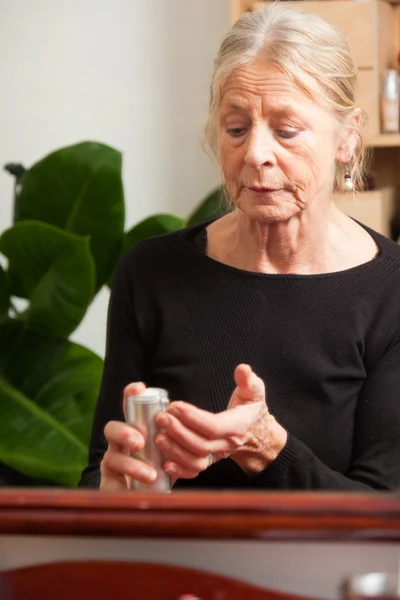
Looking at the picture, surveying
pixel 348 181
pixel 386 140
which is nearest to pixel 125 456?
pixel 348 181

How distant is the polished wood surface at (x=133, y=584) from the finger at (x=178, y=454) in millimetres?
96

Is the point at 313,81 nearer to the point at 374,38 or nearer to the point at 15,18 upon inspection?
the point at 374,38

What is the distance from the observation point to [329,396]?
Answer: 28.8 inches

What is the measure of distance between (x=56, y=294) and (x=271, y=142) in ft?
1.68

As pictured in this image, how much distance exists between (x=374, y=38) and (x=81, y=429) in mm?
678

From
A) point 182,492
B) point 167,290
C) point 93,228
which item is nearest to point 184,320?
point 167,290

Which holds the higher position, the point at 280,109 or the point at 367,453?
the point at 280,109

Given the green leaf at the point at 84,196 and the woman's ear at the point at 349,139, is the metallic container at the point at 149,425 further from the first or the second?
the green leaf at the point at 84,196

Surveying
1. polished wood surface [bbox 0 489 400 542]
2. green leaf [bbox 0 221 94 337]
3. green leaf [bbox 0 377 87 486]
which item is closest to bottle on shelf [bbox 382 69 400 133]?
green leaf [bbox 0 221 94 337]

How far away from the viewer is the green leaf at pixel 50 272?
107 cm

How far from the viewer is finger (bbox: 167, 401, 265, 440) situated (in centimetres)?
52

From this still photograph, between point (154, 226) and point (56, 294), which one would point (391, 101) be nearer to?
point (154, 226)

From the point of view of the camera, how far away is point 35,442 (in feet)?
3.58

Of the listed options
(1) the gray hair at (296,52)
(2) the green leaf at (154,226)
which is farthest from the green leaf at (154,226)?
(1) the gray hair at (296,52)
